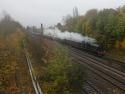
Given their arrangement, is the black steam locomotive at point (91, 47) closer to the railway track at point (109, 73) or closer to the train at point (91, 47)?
the train at point (91, 47)

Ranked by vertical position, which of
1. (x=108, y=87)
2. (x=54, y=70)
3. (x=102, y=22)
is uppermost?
(x=102, y=22)

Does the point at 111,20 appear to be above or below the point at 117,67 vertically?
above

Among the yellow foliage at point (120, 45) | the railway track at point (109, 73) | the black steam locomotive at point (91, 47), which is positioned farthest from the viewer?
the yellow foliage at point (120, 45)

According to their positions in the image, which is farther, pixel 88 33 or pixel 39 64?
pixel 88 33

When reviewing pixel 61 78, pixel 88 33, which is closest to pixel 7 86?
pixel 61 78

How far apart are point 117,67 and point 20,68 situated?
37.1 feet

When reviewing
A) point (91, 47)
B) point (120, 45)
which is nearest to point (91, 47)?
point (91, 47)

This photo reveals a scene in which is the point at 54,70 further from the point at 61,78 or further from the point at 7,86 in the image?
the point at 7,86

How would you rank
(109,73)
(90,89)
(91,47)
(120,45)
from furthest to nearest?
(120,45) < (91,47) < (109,73) < (90,89)

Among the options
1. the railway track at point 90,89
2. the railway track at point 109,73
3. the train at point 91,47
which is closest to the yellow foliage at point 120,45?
the train at point 91,47

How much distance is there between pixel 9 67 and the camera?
979 inches

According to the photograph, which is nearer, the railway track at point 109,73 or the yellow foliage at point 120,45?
the railway track at point 109,73

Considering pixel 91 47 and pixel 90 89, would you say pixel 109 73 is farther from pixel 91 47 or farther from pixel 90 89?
pixel 91 47

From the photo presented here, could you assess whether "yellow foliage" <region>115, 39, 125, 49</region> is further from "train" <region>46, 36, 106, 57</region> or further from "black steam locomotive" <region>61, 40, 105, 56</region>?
"black steam locomotive" <region>61, 40, 105, 56</region>
